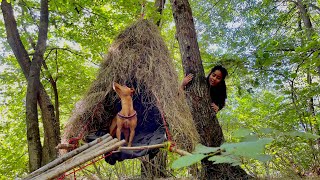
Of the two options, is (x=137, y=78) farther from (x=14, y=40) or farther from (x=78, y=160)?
(x=14, y=40)

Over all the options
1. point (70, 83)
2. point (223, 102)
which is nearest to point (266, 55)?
point (223, 102)

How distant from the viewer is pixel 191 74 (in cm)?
260

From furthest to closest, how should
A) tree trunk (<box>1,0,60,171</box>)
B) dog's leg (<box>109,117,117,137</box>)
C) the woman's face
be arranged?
tree trunk (<box>1,0,60,171</box>) → the woman's face → dog's leg (<box>109,117,117,137</box>)

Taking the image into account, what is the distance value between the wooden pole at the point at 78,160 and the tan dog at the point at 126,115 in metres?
0.49

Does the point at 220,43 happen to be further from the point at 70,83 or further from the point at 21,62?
the point at 21,62

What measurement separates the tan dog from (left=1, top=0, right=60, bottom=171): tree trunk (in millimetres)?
2137

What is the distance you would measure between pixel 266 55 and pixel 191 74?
0.80 meters

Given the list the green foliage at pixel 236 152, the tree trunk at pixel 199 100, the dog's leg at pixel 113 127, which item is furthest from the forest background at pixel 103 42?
the green foliage at pixel 236 152

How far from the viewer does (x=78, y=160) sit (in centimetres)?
152

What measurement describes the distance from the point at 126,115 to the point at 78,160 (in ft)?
2.60

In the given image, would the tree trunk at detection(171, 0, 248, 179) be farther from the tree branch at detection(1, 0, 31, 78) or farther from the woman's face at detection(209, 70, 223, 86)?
the tree branch at detection(1, 0, 31, 78)

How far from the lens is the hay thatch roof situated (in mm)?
2201

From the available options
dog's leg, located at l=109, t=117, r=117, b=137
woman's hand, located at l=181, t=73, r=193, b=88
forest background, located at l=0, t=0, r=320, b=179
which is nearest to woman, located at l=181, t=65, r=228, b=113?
woman's hand, located at l=181, t=73, r=193, b=88

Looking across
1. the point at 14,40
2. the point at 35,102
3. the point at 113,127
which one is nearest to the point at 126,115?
the point at 113,127
